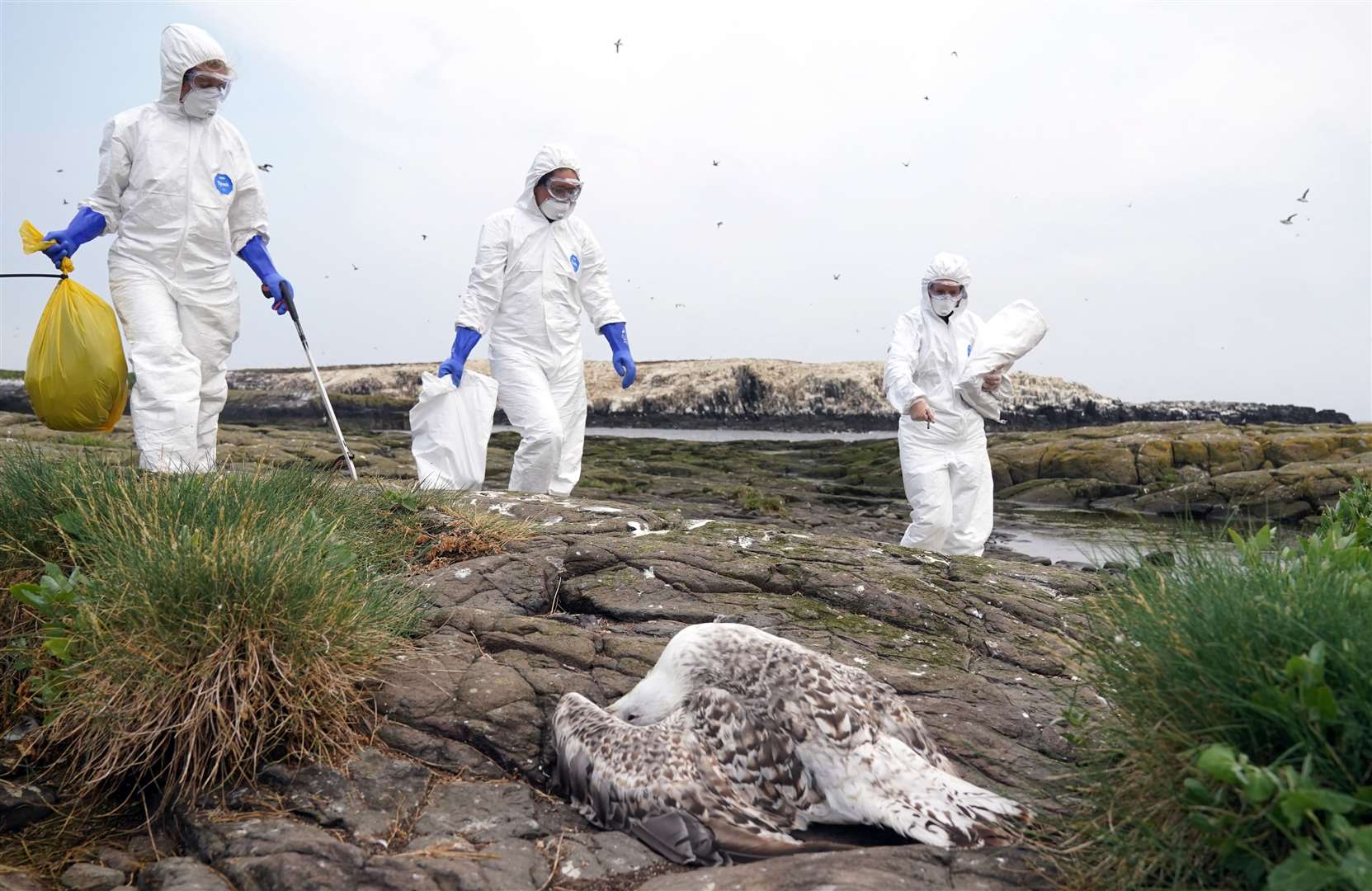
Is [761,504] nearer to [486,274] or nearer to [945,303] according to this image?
[945,303]

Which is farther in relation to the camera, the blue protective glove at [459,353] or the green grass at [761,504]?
the green grass at [761,504]

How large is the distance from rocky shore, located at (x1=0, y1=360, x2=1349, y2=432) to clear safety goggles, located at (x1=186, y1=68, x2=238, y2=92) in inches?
838

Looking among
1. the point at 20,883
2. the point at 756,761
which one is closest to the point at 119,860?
the point at 20,883

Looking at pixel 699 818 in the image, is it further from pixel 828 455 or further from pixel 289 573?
pixel 828 455

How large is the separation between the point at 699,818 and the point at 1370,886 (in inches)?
69.0

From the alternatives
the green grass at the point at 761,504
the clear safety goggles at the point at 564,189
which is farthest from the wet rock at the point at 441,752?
the green grass at the point at 761,504

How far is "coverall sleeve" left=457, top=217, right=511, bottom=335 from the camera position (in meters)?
8.79

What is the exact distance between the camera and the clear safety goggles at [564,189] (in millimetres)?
8680

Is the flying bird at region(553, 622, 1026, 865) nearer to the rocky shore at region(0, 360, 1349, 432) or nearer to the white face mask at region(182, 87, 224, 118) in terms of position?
the white face mask at region(182, 87, 224, 118)

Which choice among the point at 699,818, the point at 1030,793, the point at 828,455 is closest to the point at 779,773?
the point at 699,818

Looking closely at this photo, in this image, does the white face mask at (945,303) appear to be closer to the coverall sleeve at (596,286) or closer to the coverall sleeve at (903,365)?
the coverall sleeve at (903,365)

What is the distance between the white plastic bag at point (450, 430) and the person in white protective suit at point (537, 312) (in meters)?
0.17

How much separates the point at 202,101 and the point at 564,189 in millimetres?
2791

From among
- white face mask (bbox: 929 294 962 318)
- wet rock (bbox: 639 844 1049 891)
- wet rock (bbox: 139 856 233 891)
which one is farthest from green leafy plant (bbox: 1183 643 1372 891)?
white face mask (bbox: 929 294 962 318)
